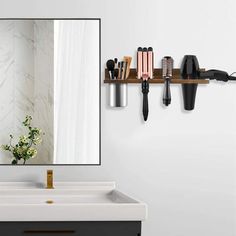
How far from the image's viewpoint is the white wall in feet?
10.3

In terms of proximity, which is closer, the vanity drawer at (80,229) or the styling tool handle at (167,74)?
the vanity drawer at (80,229)

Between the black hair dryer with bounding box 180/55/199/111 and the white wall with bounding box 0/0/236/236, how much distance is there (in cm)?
6

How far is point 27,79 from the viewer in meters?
3.14

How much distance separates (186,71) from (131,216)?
1.02 m

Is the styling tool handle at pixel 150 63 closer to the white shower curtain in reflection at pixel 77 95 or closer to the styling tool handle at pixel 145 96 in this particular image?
the styling tool handle at pixel 145 96

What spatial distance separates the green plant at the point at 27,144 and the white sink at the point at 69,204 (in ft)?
0.50

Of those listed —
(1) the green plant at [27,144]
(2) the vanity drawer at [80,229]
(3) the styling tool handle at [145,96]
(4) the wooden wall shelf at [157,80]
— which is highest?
(4) the wooden wall shelf at [157,80]

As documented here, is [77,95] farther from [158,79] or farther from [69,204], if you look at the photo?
[69,204]

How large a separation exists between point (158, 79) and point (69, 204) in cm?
101

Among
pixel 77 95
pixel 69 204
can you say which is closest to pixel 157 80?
pixel 77 95

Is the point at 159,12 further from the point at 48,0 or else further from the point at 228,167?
the point at 228,167

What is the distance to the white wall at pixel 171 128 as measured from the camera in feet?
10.3

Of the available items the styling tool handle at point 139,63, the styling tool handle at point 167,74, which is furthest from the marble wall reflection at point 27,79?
the styling tool handle at point 167,74

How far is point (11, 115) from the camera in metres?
3.14
